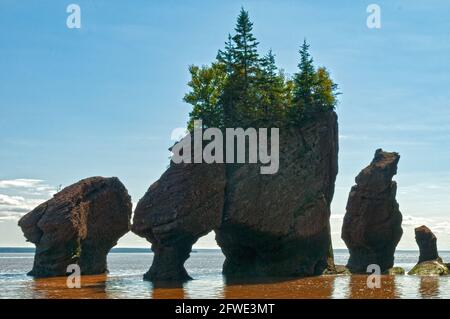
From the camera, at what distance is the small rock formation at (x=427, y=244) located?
70375 mm

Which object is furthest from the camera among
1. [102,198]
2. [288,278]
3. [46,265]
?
[102,198]

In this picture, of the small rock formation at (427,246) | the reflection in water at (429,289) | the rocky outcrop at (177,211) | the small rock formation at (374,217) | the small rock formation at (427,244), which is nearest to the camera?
the reflection in water at (429,289)

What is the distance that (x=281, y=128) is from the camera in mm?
58844

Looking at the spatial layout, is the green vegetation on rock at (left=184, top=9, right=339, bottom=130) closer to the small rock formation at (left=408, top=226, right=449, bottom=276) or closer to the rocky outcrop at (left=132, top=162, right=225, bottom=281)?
the rocky outcrop at (left=132, top=162, right=225, bottom=281)

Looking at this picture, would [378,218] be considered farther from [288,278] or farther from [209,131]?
[209,131]

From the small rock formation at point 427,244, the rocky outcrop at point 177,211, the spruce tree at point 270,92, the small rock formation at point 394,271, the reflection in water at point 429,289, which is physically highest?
the spruce tree at point 270,92

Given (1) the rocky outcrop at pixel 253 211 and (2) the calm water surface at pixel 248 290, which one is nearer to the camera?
(2) the calm water surface at pixel 248 290

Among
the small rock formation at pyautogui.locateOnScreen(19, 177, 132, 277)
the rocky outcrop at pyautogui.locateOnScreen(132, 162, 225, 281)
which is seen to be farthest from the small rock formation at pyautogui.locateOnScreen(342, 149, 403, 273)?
the small rock formation at pyautogui.locateOnScreen(19, 177, 132, 277)

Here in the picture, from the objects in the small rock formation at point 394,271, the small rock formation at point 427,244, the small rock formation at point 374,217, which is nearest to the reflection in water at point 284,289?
the small rock formation at point 394,271

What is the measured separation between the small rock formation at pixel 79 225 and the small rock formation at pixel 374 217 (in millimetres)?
26483

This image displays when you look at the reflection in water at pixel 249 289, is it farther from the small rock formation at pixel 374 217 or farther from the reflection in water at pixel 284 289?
the small rock formation at pixel 374 217

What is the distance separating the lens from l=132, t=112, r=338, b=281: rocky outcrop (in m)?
53.7
